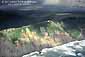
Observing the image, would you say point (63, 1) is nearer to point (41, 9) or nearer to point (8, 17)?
point (41, 9)

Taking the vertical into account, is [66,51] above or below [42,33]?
below

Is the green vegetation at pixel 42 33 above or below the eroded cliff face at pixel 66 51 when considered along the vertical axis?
above

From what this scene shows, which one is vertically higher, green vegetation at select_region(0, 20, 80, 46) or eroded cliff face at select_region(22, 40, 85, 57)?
green vegetation at select_region(0, 20, 80, 46)

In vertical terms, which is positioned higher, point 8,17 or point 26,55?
point 8,17

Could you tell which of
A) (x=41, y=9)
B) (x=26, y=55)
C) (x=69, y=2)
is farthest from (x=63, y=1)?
(x=26, y=55)

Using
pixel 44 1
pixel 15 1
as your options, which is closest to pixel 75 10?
pixel 44 1

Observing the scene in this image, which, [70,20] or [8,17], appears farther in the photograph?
[70,20]

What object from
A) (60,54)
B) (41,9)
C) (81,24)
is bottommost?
(60,54)
